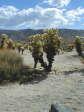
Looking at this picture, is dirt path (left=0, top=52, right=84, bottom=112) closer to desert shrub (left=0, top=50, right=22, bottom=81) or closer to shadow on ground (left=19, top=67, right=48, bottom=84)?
shadow on ground (left=19, top=67, right=48, bottom=84)

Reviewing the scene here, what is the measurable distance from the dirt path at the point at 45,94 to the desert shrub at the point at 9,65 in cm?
114

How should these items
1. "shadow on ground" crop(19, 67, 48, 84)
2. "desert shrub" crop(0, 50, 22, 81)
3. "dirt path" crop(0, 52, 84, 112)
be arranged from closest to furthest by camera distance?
"dirt path" crop(0, 52, 84, 112) < "shadow on ground" crop(19, 67, 48, 84) < "desert shrub" crop(0, 50, 22, 81)

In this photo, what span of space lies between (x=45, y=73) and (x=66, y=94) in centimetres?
492

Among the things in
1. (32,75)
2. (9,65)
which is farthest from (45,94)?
(9,65)

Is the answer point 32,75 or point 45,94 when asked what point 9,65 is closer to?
point 32,75

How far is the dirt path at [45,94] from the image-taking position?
11820 mm

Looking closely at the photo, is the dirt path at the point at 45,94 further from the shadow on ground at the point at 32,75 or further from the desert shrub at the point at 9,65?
the desert shrub at the point at 9,65

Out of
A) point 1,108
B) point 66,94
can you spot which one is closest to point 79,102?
point 66,94

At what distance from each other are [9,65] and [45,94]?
14.0ft

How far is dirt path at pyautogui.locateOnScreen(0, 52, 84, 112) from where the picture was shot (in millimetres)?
11820

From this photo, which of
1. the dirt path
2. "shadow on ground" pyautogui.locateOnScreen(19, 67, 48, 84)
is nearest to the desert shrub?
"shadow on ground" pyautogui.locateOnScreen(19, 67, 48, 84)

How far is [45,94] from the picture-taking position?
13766 millimetres

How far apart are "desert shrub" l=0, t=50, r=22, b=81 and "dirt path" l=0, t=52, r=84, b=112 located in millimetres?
1144

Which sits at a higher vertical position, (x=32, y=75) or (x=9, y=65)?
(x=9, y=65)
